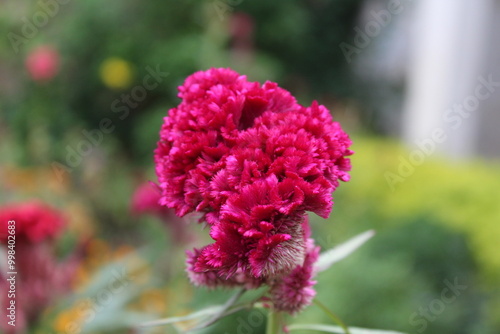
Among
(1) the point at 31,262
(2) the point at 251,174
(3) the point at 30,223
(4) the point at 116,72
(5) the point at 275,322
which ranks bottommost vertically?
(4) the point at 116,72

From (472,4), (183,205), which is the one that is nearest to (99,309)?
(183,205)

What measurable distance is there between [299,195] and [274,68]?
17.0ft

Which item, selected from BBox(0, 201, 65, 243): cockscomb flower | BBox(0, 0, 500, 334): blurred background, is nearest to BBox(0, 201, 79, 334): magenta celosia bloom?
BBox(0, 201, 65, 243): cockscomb flower

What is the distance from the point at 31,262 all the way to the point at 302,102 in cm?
468

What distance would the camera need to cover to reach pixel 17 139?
227 inches

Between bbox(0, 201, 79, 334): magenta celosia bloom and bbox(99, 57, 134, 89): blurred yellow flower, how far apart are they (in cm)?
399

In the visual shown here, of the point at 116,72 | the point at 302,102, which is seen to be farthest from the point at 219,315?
the point at 302,102

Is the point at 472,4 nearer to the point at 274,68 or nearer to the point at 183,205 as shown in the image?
the point at 274,68

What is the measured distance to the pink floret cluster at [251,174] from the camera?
757mm

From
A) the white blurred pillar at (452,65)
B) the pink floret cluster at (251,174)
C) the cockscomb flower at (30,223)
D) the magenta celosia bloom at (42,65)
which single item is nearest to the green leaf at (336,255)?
the pink floret cluster at (251,174)

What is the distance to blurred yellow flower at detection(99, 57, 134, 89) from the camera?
18.8ft

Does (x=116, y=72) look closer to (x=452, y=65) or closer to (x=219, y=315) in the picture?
(x=452, y=65)

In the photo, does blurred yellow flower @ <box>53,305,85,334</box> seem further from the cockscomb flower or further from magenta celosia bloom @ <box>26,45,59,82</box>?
magenta celosia bloom @ <box>26,45,59,82</box>

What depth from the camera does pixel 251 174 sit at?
78cm
